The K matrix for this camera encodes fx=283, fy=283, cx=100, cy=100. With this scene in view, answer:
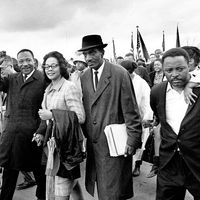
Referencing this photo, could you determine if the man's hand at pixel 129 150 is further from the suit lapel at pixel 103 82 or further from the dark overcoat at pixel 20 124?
the dark overcoat at pixel 20 124

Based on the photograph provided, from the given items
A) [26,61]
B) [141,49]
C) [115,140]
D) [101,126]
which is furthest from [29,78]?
[141,49]

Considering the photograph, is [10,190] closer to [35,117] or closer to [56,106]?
[35,117]

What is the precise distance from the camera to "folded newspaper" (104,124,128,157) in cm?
281

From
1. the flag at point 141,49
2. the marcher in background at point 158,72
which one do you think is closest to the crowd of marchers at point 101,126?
the marcher in background at point 158,72

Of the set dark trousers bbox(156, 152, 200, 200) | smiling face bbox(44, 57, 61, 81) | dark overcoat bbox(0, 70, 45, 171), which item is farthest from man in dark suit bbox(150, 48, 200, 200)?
dark overcoat bbox(0, 70, 45, 171)

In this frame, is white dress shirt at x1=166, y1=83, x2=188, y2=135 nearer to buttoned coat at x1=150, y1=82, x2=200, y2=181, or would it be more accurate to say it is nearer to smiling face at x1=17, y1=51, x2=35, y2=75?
buttoned coat at x1=150, y1=82, x2=200, y2=181

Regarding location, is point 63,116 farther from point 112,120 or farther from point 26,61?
point 26,61

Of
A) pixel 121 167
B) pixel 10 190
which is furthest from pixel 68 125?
pixel 10 190

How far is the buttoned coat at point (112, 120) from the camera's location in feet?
9.29

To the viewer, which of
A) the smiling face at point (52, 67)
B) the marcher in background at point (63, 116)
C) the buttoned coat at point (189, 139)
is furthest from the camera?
the smiling face at point (52, 67)

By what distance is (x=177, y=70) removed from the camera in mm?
2338

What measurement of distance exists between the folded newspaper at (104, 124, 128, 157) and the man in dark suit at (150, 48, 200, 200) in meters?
Result: 0.43

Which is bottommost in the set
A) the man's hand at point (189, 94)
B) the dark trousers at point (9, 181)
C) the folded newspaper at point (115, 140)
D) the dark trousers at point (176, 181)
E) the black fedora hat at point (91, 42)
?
the dark trousers at point (9, 181)

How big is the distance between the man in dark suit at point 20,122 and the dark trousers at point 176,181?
173cm
